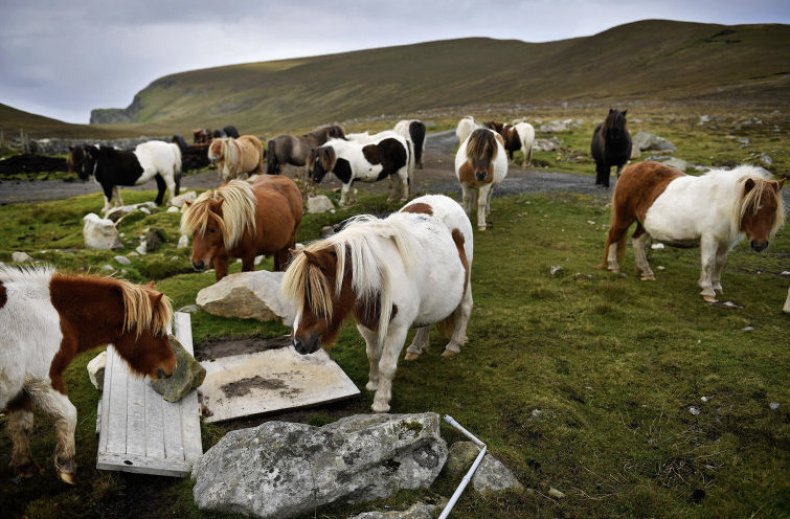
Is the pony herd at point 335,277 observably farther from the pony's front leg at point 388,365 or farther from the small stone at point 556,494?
the small stone at point 556,494

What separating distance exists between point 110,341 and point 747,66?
82.8 meters

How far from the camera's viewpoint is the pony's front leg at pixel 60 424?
3.81m

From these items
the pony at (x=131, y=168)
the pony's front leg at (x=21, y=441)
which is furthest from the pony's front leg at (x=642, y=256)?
the pony at (x=131, y=168)

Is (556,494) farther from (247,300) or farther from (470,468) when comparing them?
(247,300)

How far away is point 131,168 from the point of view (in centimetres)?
1459

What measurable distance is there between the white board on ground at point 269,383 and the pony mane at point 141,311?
107 cm

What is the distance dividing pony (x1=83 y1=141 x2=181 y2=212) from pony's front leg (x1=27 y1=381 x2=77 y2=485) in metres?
12.0

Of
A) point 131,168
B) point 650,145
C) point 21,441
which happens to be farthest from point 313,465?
point 650,145

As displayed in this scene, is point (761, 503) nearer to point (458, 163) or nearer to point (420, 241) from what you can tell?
point (420, 241)

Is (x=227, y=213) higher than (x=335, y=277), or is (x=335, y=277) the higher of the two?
(x=227, y=213)

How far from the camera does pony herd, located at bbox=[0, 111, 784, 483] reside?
3873mm

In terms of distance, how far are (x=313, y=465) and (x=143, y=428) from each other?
73.1 inches

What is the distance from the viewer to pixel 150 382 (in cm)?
500

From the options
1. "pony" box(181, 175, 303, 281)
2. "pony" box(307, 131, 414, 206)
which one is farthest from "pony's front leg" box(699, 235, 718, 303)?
"pony" box(307, 131, 414, 206)
